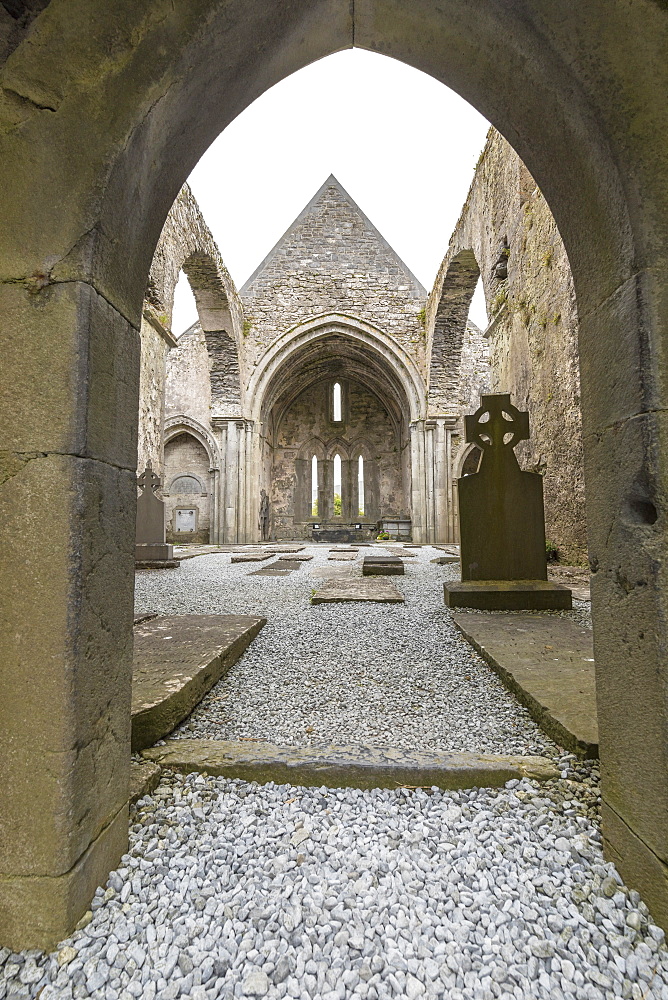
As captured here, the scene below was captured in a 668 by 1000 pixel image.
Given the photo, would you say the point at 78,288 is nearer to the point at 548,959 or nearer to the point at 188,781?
the point at 188,781

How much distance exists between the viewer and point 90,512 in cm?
94

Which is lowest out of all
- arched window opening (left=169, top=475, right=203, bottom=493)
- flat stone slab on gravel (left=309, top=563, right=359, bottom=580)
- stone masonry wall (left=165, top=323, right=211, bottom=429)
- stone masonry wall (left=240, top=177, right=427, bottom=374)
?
flat stone slab on gravel (left=309, top=563, right=359, bottom=580)

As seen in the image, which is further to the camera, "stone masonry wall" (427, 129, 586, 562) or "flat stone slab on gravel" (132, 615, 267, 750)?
"stone masonry wall" (427, 129, 586, 562)

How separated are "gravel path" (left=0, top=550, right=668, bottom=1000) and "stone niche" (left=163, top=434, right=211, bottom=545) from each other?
16.7 m

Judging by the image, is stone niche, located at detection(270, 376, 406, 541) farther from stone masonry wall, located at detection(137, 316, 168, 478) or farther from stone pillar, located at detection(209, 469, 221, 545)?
stone masonry wall, located at detection(137, 316, 168, 478)

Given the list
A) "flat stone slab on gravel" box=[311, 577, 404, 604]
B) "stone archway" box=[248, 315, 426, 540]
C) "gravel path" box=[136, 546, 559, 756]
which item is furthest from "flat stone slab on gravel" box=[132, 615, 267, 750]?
"stone archway" box=[248, 315, 426, 540]

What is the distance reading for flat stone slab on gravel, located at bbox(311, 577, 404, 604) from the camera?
3691mm

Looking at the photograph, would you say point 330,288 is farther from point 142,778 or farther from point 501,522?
point 142,778

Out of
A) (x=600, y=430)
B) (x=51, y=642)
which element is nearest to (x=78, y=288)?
(x=51, y=642)

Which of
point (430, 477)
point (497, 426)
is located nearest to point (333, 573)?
point (497, 426)

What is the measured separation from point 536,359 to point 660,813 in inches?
224

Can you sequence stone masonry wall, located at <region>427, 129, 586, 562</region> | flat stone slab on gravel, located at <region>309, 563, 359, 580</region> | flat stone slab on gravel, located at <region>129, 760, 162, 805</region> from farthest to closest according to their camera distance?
flat stone slab on gravel, located at <region>309, 563, 359, 580</region> < stone masonry wall, located at <region>427, 129, 586, 562</region> < flat stone slab on gravel, located at <region>129, 760, 162, 805</region>

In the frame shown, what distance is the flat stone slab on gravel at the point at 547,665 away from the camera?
1467 millimetres

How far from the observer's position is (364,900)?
925 mm
